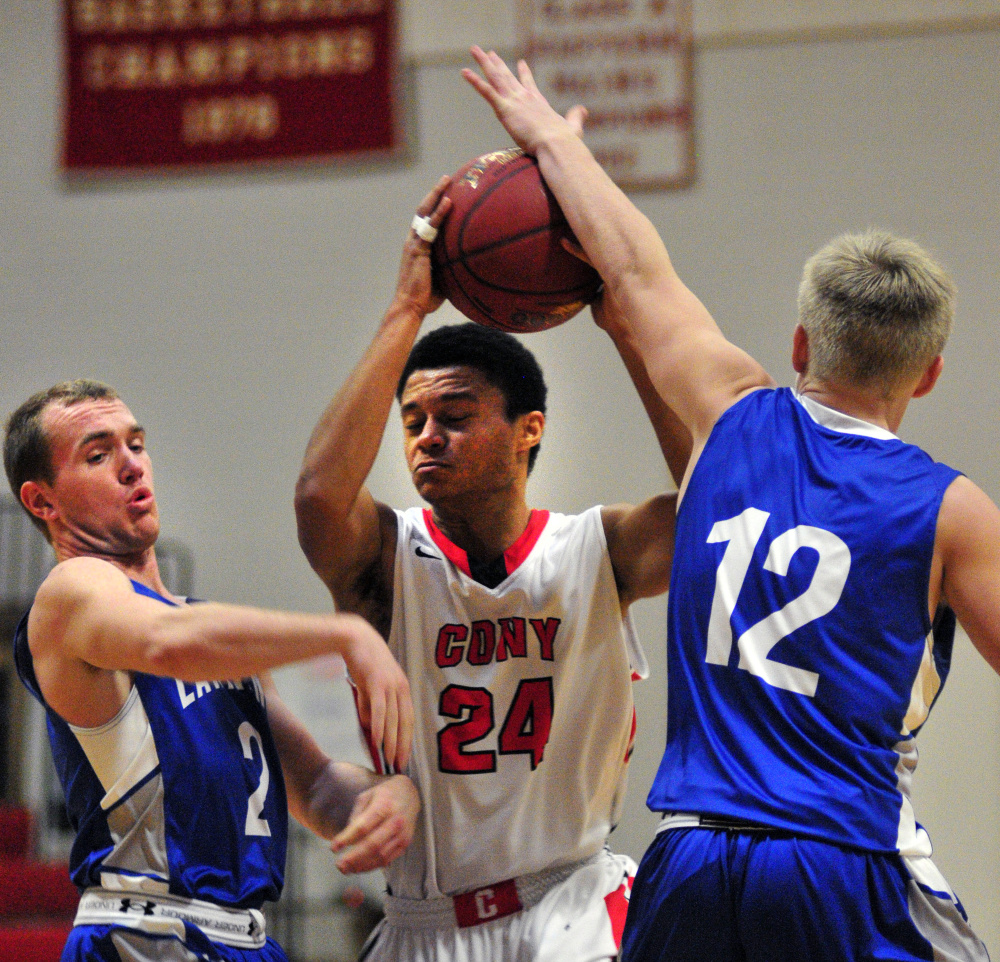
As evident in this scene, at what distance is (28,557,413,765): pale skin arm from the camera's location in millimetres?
2139

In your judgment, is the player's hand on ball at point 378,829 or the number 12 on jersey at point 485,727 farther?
the number 12 on jersey at point 485,727

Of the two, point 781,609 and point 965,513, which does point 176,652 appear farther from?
point 965,513

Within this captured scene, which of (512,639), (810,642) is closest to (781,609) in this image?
(810,642)

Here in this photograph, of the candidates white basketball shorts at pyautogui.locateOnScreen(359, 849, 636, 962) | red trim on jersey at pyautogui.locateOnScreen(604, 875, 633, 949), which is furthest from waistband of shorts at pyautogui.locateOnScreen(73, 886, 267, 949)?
red trim on jersey at pyautogui.locateOnScreen(604, 875, 633, 949)

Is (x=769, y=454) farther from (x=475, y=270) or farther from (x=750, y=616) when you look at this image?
(x=475, y=270)

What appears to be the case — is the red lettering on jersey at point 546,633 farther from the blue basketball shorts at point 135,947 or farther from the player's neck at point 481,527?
the blue basketball shorts at point 135,947

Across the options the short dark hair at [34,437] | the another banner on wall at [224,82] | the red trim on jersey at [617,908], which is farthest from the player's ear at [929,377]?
the another banner on wall at [224,82]

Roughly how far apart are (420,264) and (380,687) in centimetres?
111

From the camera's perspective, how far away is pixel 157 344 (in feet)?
25.0

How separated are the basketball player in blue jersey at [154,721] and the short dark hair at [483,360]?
0.76 meters

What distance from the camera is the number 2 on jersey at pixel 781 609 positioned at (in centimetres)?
196

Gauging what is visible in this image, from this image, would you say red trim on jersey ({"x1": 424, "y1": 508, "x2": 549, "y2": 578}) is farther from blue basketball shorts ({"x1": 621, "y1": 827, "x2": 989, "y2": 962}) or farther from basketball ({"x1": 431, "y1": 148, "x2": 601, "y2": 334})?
blue basketball shorts ({"x1": 621, "y1": 827, "x2": 989, "y2": 962})

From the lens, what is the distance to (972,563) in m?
1.95

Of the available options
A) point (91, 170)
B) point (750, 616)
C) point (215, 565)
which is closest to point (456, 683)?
point (750, 616)
